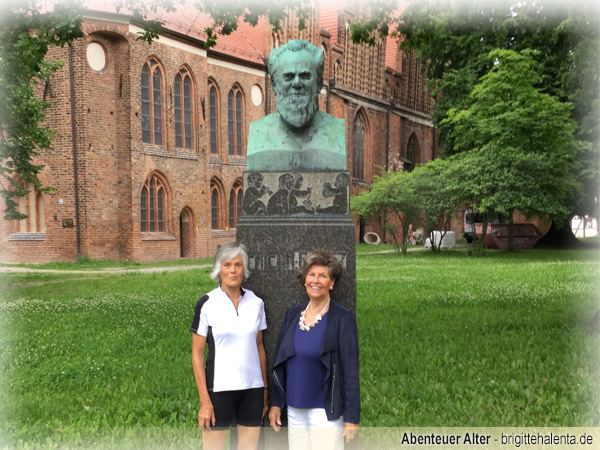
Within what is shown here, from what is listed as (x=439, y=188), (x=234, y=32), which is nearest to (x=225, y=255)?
(x=439, y=188)

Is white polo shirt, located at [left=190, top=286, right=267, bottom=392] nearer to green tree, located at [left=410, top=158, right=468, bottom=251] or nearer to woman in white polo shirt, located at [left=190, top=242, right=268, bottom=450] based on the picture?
woman in white polo shirt, located at [left=190, top=242, right=268, bottom=450]

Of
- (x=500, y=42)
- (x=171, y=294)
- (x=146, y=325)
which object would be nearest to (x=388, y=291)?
(x=171, y=294)

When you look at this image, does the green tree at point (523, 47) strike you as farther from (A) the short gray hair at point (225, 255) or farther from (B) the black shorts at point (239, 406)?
(B) the black shorts at point (239, 406)

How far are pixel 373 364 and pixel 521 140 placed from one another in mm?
18634

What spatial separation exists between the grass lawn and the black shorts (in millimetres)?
1163

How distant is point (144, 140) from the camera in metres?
23.0

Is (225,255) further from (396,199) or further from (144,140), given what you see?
(396,199)

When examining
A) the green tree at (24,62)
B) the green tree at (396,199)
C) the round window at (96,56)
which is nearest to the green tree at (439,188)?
the green tree at (396,199)

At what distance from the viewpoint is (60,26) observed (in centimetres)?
759

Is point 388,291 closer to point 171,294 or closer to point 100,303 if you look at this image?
point 171,294

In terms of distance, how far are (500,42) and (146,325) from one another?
822 inches

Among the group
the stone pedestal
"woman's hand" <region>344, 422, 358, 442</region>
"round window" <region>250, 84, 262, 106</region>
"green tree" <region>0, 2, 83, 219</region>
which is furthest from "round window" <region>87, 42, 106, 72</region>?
"woman's hand" <region>344, 422, 358, 442</region>

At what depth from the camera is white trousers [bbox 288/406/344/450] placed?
3.10 metres

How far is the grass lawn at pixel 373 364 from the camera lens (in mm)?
4637
